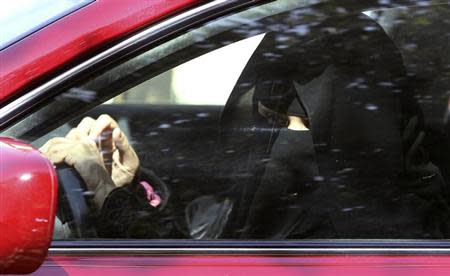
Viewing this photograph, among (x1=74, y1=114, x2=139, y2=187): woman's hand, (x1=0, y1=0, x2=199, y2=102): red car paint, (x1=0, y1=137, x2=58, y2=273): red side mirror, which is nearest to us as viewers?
(x1=0, y1=137, x2=58, y2=273): red side mirror

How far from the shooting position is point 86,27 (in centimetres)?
133

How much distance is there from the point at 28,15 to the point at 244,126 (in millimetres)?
506

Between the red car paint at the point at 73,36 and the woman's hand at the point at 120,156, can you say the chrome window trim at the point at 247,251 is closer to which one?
the woman's hand at the point at 120,156

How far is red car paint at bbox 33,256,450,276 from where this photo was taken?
1307 mm

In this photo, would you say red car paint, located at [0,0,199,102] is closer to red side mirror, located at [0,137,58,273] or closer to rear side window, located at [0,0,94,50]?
rear side window, located at [0,0,94,50]

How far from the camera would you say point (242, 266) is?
1.33 meters

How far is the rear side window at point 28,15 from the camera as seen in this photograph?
4.49 ft

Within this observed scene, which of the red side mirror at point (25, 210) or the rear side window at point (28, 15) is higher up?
the rear side window at point (28, 15)

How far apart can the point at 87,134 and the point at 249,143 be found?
1.10 ft

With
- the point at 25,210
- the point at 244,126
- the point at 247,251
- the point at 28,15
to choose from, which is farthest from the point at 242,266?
the point at 28,15

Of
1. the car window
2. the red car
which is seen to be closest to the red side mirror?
the red car

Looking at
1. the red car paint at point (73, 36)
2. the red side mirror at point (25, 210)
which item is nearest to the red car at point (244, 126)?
the red car paint at point (73, 36)

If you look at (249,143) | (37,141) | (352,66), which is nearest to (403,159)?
(352,66)

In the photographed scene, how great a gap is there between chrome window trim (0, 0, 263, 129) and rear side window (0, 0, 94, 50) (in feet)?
0.37
